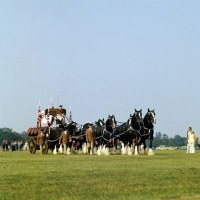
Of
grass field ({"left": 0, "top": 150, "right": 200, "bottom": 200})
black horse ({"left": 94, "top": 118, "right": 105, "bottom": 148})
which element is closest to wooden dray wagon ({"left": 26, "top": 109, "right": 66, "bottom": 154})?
black horse ({"left": 94, "top": 118, "right": 105, "bottom": 148})

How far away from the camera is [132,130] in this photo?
41.3 meters

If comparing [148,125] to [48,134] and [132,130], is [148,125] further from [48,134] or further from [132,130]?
[48,134]

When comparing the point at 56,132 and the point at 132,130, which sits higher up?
the point at 56,132

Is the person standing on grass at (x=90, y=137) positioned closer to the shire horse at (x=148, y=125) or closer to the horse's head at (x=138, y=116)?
the horse's head at (x=138, y=116)

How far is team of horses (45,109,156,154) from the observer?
133ft

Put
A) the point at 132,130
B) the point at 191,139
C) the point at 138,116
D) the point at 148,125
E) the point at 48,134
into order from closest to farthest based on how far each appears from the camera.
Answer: the point at 148,125 < the point at 138,116 < the point at 132,130 < the point at 48,134 < the point at 191,139

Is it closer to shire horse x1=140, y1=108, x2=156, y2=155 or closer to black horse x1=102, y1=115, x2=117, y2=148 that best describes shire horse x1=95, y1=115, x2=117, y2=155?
black horse x1=102, y1=115, x2=117, y2=148

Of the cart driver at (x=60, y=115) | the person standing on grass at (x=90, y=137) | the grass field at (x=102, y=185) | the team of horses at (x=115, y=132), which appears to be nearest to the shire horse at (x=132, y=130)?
the team of horses at (x=115, y=132)

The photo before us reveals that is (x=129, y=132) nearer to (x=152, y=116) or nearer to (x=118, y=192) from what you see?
(x=152, y=116)

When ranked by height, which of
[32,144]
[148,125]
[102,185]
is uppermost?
[148,125]

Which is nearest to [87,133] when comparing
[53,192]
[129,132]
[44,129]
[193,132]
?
[129,132]

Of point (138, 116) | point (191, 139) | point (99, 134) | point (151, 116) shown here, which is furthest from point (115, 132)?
point (191, 139)

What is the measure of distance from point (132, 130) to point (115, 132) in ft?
7.25

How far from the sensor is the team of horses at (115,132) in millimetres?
40594
